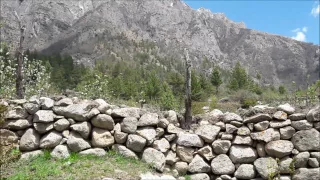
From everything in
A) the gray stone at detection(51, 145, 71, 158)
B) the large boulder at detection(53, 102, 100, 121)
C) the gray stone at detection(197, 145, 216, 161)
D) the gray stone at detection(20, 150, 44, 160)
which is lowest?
the gray stone at detection(20, 150, 44, 160)

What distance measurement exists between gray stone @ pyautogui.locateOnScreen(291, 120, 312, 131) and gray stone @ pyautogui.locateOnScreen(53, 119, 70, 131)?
221 inches

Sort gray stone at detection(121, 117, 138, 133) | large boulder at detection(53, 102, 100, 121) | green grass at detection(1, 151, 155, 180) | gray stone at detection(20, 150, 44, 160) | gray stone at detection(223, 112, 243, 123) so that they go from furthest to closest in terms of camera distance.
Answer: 1. gray stone at detection(223, 112, 243, 123)
2. gray stone at detection(121, 117, 138, 133)
3. large boulder at detection(53, 102, 100, 121)
4. gray stone at detection(20, 150, 44, 160)
5. green grass at detection(1, 151, 155, 180)

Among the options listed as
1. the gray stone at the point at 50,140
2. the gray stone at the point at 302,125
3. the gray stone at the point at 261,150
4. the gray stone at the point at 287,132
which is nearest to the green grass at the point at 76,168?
the gray stone at the point at 50,140

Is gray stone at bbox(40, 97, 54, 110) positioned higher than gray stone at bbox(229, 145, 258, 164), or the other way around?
gray stone at bbox(40, 97, 54, 110)

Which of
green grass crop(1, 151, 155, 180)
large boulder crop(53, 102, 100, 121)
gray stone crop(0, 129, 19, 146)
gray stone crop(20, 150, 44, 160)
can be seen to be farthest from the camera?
large boulder crop(53, 102, 100, 121)

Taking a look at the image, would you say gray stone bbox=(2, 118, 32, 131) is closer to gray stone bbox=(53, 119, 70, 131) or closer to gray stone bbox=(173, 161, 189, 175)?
gray stone bbox=(53, 119, 70, 131)

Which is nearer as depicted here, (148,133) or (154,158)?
(154,158)

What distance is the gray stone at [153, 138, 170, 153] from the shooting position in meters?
7.02

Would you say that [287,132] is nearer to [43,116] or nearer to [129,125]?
[129,125]

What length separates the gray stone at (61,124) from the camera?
679 centimetres

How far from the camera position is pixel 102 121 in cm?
689

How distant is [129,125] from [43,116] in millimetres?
2082

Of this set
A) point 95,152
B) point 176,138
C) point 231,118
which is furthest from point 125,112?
point 231,118

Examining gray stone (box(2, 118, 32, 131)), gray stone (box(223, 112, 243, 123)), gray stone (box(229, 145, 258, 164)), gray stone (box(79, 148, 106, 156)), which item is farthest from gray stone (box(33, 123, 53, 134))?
gray stone (box(229, 145, 258, 164))
